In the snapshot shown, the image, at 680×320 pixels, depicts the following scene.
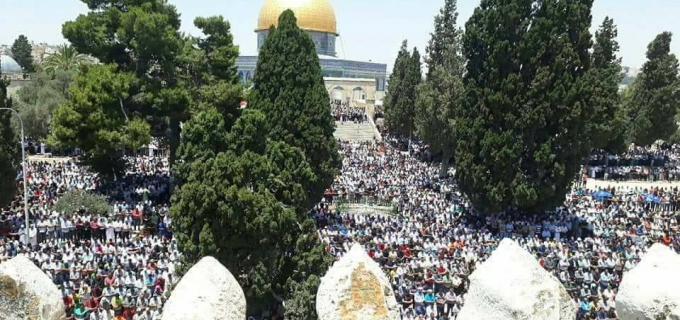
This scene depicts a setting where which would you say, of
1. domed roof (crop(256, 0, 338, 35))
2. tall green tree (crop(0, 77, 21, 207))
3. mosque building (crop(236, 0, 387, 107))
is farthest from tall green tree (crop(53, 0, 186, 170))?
domed roof (crop(256, 0, 338, 35))

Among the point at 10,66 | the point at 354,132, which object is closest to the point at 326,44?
the point at 354,132

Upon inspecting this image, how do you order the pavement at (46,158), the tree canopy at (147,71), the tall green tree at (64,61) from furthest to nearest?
the tall green tree at (64,61), the pavement at (46,158), the tree canopy at (147,71)

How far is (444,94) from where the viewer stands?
30.7m

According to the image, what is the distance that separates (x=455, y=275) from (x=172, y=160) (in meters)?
13.6

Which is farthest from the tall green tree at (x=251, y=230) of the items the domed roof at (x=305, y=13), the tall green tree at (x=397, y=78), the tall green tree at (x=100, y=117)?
the domed roof at (x=305, y=13)

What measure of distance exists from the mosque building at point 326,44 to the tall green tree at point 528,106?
31177mm

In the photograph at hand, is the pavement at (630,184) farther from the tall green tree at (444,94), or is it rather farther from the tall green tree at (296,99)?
the tall green tree at (296,99)

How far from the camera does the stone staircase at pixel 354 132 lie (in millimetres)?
43094

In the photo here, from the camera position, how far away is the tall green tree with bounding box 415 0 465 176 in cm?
3041

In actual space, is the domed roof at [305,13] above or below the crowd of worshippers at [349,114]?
above

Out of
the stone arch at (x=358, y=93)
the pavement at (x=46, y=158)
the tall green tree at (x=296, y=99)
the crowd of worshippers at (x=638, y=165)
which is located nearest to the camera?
the tall green tree at (x=296, y=99)

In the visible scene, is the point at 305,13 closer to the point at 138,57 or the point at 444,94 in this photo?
the point at 444,94

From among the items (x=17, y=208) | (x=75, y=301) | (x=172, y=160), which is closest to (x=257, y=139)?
(x=75, y=301)

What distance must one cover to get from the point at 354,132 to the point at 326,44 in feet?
63.5
